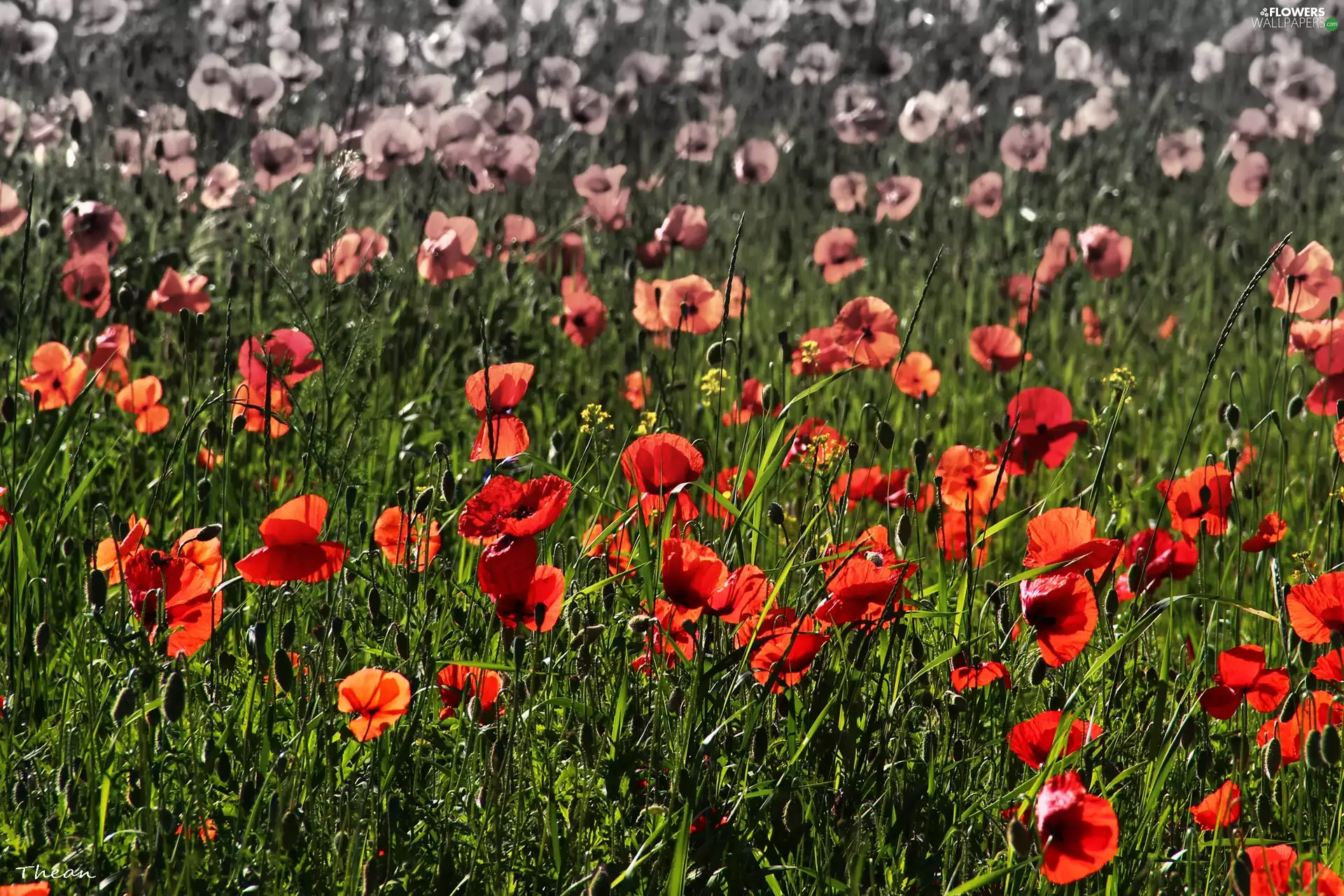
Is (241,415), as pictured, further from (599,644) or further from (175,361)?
(175,361)

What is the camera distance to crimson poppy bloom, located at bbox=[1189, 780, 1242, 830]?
136 cm

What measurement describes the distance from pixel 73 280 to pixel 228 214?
1011 millimetres

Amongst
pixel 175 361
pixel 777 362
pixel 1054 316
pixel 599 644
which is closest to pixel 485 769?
pixel 599 644

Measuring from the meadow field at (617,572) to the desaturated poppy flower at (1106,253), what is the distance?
1 centimetres

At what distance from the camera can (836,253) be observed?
355 centimetres

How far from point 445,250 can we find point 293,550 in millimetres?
1631

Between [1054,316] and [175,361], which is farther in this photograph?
[1054,316]

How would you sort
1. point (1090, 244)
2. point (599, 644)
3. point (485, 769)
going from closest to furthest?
point (485, 769) → point (599, 644) → point (1090, 244)

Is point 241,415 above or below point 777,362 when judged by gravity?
above

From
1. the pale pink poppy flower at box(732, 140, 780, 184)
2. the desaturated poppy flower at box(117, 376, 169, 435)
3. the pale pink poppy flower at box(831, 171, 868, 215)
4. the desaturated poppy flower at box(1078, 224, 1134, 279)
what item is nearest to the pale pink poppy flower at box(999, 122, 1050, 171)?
the pale pink poppy flower at box(831, 171, 868, 215)

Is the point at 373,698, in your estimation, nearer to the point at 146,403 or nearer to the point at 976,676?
the point at 976,676

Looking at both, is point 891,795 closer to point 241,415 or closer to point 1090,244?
point 241,415

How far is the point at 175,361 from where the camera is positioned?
9.54 ft

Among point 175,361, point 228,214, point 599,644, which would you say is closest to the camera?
point 599,644
